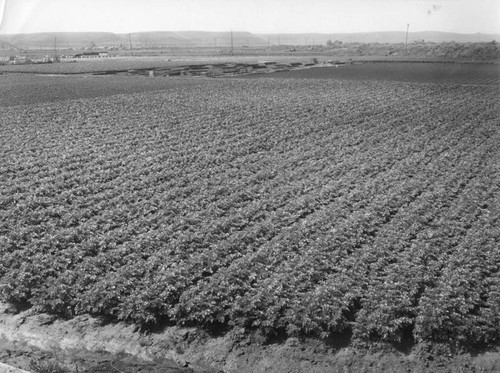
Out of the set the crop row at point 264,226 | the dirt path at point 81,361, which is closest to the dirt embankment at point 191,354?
the dirt path at point 81,361

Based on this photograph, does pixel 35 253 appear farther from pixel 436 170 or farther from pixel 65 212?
pixel 436 170

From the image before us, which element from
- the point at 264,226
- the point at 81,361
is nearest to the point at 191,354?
the point at 81,361

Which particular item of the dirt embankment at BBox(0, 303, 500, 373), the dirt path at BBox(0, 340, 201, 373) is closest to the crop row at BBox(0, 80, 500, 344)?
the dirt embankment at BBox(0, 303, 500, 373)

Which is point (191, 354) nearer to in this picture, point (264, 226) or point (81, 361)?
point (81, 361)

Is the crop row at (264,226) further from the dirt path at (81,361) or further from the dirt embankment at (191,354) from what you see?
the dirt path at (81,361)

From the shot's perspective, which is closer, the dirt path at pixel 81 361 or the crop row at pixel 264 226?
the dirt path at pixel 81 361
